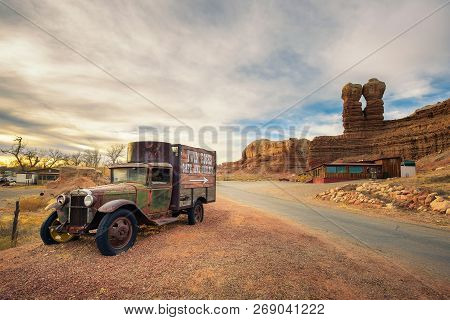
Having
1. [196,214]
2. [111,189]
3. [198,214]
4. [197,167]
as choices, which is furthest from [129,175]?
[198,214]

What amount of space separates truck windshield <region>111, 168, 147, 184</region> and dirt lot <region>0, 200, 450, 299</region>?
1.91 metres

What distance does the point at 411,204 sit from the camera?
15039mm

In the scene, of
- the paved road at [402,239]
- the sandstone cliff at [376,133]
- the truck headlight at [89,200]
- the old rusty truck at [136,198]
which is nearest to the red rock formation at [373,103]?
the sandstone cliff at [376,133]

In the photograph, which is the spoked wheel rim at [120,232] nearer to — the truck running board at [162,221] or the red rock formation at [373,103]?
the truck running board at [162,221]

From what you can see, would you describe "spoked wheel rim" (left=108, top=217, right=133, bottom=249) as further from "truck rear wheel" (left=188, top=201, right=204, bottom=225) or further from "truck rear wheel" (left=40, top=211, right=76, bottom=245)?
"truck rear wheel" (left=188, top=201, right=204, bottom=225)

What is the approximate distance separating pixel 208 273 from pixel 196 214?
5.24m

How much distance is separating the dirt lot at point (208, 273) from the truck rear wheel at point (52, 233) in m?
0.30

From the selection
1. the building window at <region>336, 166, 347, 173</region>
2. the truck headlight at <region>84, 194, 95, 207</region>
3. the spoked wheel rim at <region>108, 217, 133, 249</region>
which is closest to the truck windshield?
the spoked wheel rim at <region>108, 217, 133, 249</region>

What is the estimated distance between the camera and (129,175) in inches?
310

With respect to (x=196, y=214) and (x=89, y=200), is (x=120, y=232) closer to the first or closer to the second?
(x=89, y=200)

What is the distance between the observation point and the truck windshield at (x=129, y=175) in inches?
306

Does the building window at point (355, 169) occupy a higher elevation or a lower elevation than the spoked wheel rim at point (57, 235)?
higher
